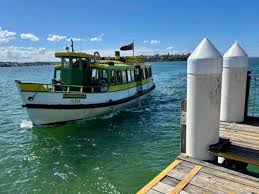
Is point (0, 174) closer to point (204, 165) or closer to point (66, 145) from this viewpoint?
point (66, 145)

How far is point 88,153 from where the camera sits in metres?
10.5

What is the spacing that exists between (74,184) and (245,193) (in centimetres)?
539

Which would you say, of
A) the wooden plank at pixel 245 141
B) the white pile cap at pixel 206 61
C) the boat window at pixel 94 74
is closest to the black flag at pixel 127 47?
the boat window at pixel 94 74

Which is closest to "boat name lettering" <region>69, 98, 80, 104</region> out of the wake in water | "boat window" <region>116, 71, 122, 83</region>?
the wake in water

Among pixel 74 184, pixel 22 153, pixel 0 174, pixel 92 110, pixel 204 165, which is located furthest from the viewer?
pixel 92 110

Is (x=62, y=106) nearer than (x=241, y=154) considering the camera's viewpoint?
No

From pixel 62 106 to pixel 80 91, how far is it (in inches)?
52.7

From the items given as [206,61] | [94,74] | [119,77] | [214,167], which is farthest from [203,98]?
[119,77]

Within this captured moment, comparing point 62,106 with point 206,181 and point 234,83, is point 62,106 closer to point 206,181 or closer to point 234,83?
point 234,83

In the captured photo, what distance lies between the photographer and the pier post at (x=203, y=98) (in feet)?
16.1

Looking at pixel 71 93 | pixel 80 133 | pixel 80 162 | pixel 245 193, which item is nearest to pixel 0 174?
pixel 80 162

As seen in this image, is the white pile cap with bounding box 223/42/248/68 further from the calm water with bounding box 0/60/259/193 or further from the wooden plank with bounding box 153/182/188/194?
the calm water with bounding box 0/60/259/193

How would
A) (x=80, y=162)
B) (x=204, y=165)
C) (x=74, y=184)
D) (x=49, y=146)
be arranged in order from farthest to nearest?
(x=49, y=146)
(x=80, y=162)
(x=74, y=184)
(x=204, y=165)

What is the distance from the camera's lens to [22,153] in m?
10.9
